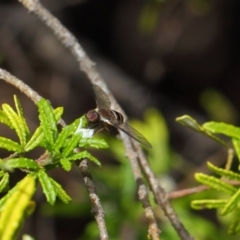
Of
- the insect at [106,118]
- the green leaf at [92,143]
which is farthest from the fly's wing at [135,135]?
the green leaf at [92,143]

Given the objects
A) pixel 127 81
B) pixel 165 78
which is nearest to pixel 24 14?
pixel 127 81

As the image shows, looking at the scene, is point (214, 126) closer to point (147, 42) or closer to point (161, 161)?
point (161, 161)

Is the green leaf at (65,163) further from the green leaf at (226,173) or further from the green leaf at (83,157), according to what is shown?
the green leaf at (226,173)

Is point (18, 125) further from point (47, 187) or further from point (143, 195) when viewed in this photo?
point (143, 195)

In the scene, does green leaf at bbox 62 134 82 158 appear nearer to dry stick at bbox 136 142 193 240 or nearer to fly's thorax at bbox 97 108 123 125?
fly's thorax at bbox 97 108 123 125

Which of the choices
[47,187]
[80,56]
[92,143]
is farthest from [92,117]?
[80,56]

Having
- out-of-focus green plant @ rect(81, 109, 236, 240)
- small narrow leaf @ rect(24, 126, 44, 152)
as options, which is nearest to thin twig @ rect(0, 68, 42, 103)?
small narrow leaf @ rect(24, 126, 44, 152)

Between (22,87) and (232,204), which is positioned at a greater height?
(22,87)
